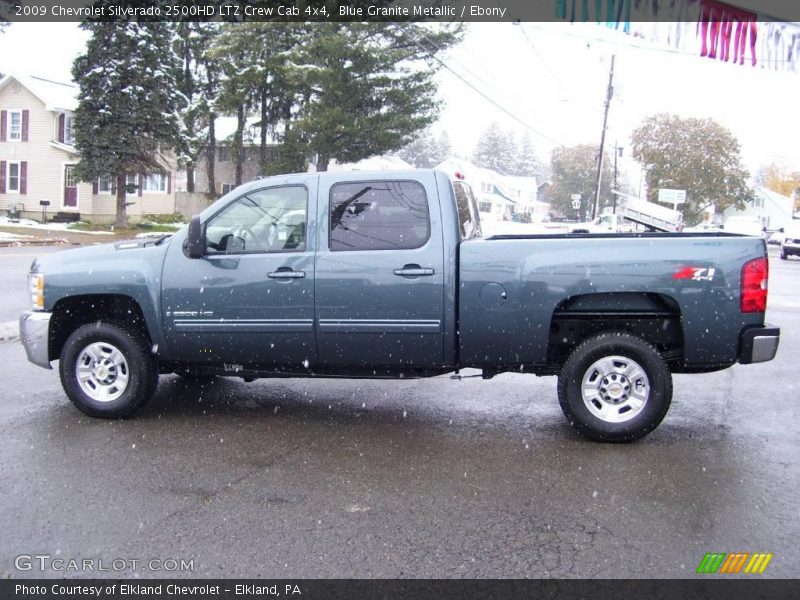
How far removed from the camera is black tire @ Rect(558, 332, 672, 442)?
5148 mm

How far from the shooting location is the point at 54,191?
40.6 meters

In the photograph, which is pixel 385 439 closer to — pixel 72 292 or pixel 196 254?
pixel 196 254

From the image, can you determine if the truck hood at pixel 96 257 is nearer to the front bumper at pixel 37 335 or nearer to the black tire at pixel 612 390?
the front bumper at pixel 37 335

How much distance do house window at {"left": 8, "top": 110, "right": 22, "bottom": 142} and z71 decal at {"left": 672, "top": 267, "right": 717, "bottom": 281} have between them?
44.2 m

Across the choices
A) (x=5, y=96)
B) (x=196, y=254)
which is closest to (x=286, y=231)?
(x=196, y=254)

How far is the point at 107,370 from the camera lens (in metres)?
5.72

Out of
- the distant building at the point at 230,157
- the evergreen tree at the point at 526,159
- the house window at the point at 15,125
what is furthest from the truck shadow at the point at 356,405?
the evergreen tree at the point at 526,159

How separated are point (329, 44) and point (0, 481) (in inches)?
1147

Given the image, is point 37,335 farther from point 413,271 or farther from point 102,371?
point 413,271

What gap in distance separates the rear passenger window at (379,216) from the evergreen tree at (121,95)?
32.2 metres

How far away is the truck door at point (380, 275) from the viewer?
527cm

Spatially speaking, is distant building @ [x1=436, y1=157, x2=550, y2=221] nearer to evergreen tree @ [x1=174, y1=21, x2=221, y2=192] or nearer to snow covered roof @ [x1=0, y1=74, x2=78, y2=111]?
evergreen tree @ [x1=174, y1=21, x2=221, y2=192]

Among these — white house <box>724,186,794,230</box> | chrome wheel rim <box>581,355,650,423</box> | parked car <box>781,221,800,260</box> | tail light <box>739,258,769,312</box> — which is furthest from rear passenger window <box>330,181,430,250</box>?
white house <box>724,186,794,230</box>

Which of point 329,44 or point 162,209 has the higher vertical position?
point 329,44
